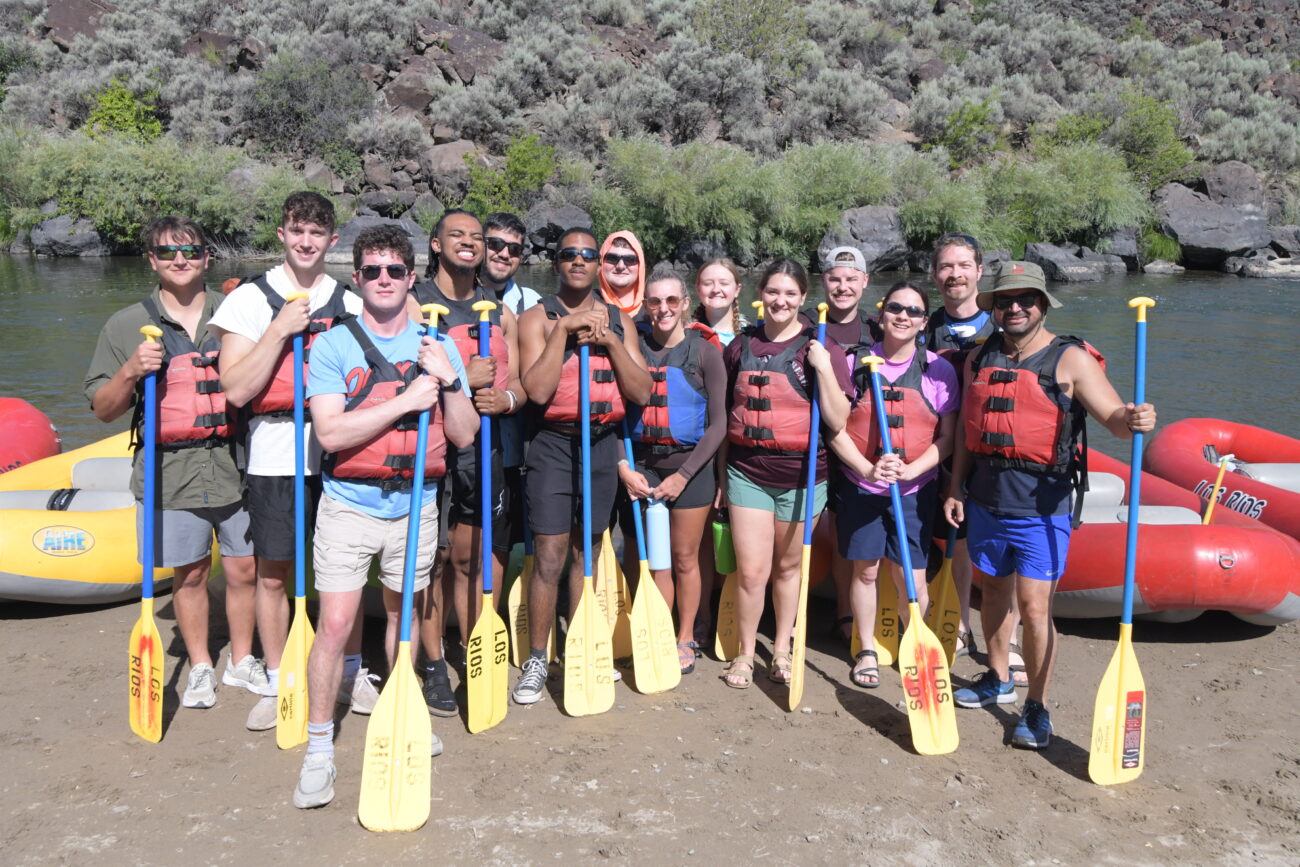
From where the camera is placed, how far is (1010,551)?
338 cm

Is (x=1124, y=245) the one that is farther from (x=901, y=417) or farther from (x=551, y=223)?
(x=901, y=417)

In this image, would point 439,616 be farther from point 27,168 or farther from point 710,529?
point 27,168

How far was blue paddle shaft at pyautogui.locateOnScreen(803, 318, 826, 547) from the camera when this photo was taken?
361 cm

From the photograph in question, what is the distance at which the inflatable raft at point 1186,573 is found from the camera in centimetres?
409

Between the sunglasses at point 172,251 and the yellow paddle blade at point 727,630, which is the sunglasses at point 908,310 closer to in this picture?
the yellow paddle blade at point 727,630

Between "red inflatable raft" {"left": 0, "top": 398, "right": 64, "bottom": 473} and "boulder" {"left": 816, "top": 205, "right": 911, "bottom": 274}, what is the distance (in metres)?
19.0

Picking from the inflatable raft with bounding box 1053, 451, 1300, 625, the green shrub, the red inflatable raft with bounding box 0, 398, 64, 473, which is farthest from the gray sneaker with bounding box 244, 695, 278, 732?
the green shrub

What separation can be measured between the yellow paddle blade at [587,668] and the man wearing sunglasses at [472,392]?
429mm

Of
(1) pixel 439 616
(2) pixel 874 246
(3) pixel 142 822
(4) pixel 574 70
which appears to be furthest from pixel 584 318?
(4) pixel 574 70

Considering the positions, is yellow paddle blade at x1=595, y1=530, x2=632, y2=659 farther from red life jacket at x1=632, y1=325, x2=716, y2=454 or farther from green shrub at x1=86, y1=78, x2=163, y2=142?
green shrub at x1=86, y1=78, x2=163, y2=142

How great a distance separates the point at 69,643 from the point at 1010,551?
3.97 m

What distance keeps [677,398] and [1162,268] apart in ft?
79.5

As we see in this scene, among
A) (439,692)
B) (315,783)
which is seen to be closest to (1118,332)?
(439,692)

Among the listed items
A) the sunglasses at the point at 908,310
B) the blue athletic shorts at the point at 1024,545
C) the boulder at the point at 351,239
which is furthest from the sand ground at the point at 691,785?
the boulder at the point at 351,239
